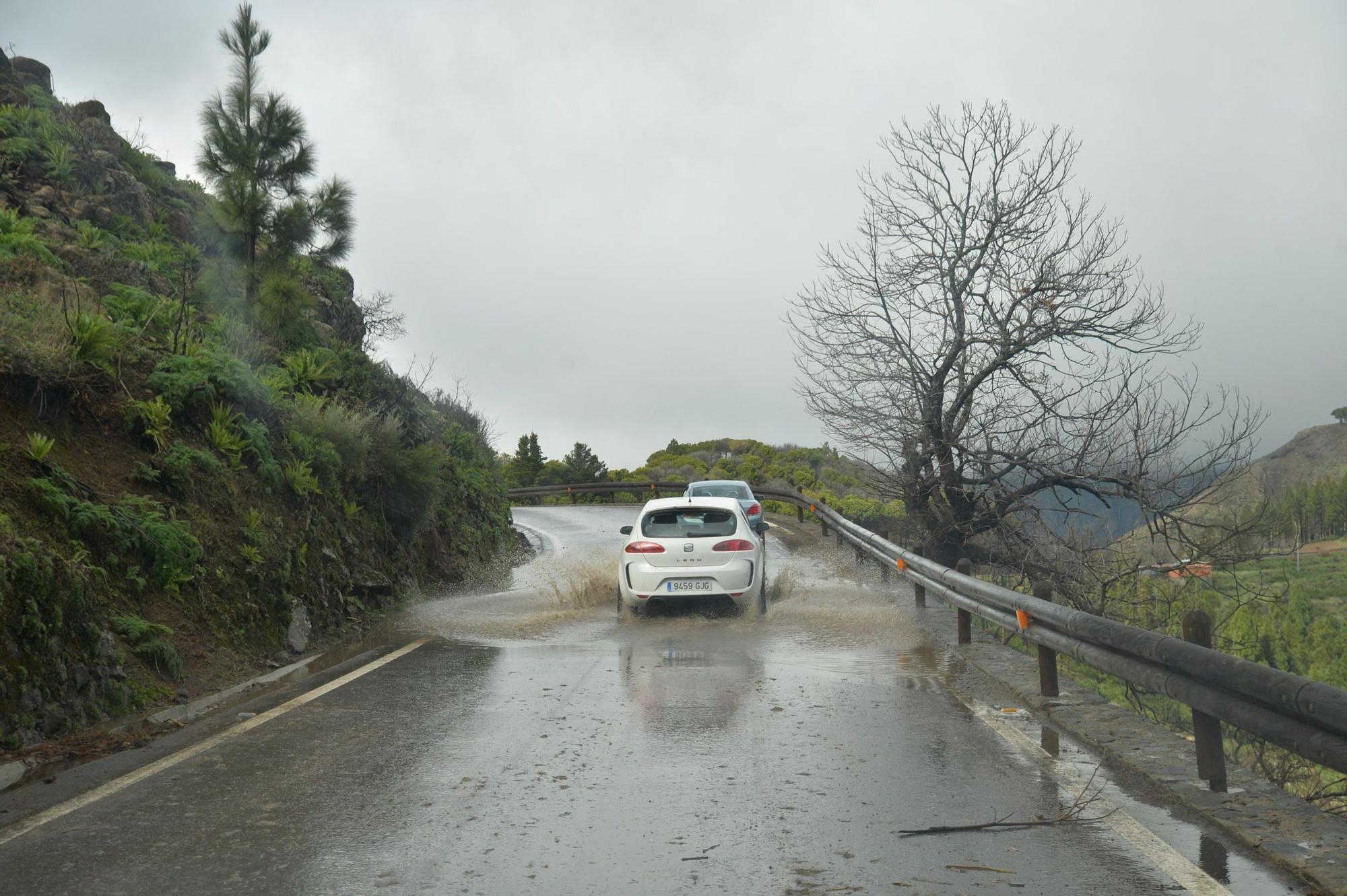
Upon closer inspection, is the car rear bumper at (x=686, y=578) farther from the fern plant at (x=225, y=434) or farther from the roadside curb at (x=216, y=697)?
the fern plant at (x=225, y=434)

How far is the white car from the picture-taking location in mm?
13836

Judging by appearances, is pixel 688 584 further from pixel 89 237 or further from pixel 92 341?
pixel 89 237

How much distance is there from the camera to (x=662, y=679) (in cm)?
961

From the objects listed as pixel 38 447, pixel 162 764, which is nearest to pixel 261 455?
pixel 38 447

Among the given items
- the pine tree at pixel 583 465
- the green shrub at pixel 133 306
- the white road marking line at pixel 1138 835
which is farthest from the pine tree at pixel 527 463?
Answer: the white road marking line at pixel 1138 835

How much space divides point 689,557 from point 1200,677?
8.59 m

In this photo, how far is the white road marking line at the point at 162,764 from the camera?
5473 mm

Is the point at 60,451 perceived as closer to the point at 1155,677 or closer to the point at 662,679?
the point at 662,679

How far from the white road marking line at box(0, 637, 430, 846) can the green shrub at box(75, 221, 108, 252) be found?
1138 centimetres

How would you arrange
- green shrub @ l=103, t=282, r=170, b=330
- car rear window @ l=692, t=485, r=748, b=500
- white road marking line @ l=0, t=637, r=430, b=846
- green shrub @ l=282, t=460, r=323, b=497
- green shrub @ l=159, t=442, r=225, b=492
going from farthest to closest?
car rear window @ l=692, t=485, r=748, b=500
green shrub @ l=103, t=282, r=170, b=330
green shrub @ l=282, t=460, r=323, b=497
green shrub @ l=159, t=442, r=225, b=492
white road marking line @ l=0, t=637, r=430, b=846

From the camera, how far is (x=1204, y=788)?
5793 mm

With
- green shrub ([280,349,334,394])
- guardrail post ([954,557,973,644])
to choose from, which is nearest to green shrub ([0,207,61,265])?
green shrub ([280,349,334,394])

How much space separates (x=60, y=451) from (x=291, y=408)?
5.08 m

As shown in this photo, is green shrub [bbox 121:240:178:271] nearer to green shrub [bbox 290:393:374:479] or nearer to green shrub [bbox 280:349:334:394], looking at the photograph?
green shrub [bbox 280:349:334:394]
